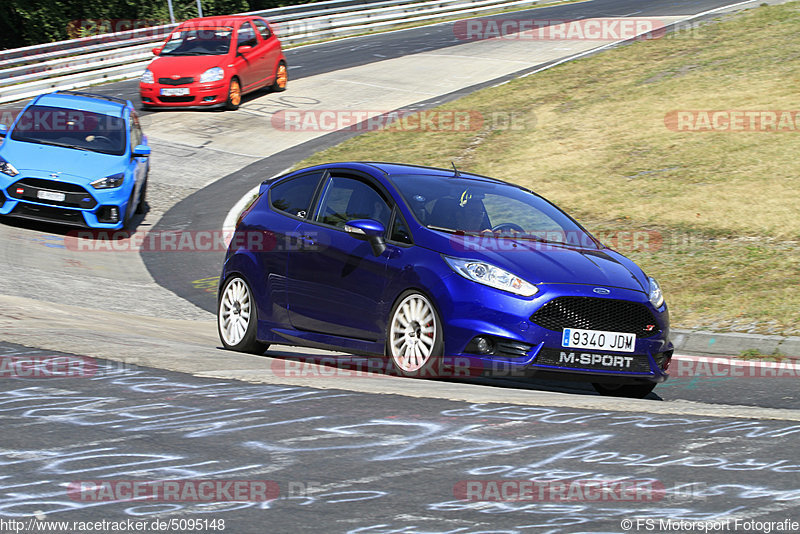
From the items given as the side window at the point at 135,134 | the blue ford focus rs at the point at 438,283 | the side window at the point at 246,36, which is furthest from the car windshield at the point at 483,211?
the side window at the point at 246,36

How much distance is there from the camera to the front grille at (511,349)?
7047 millimetres

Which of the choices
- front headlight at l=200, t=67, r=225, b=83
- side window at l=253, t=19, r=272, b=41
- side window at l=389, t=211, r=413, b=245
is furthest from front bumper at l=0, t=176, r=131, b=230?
side window at l=253, t=19, r=272, b=41

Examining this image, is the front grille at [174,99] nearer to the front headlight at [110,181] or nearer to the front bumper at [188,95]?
the front bumper at [188,95]

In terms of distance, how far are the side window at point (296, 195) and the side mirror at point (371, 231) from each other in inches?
38.4

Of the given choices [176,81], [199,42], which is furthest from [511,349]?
[199,42]

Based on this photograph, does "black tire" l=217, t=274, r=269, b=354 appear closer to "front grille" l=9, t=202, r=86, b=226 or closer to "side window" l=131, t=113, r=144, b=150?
"front grille" l=9, t=202, r=86, b=226

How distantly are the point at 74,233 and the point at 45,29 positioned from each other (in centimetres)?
2903

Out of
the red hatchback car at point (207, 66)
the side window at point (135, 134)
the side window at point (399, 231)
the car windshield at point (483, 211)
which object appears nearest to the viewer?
the side window at point (399, 231)

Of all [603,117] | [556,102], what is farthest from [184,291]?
[556,102]

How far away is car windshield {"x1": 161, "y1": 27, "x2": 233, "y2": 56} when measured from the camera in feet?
80.0

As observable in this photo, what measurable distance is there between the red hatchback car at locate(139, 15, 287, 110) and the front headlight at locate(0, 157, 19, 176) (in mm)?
9098

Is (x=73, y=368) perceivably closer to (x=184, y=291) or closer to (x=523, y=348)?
(x=523, y=348)

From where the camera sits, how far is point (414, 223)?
7.77 metres

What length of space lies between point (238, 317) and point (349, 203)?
159cm
